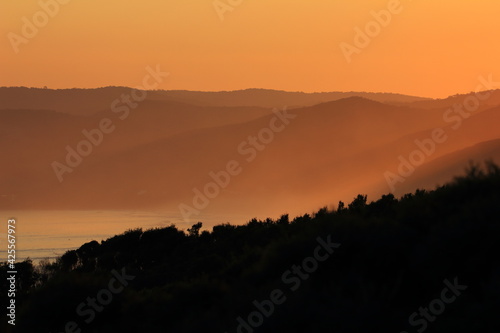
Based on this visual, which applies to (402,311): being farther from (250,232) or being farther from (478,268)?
(250,232)

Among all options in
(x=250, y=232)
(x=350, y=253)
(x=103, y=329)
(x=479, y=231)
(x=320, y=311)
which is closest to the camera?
(x=320, y=311)

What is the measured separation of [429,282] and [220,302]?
439 cm

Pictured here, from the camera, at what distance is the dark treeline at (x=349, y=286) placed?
15.6 meters

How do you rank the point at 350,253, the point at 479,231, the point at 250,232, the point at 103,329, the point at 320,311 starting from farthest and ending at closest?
the point at 250,232, the point at 103,329, the point at 350,253, the point at 479,231, the point at 320,311

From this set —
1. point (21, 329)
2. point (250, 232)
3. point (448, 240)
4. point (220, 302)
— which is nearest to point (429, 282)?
point (448, 240)

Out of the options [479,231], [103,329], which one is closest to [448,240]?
[479,231]

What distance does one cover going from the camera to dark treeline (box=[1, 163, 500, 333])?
1559 centimetres

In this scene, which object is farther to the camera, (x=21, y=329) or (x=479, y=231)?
(x=21, y=329)

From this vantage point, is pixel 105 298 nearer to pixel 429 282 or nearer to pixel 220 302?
pixel 220 302

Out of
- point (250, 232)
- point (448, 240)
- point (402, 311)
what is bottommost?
point (402, 311)

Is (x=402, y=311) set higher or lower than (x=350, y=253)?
lower

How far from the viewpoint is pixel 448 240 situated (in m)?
17.1

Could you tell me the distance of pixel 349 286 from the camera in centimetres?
1734

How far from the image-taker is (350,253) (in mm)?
18406
